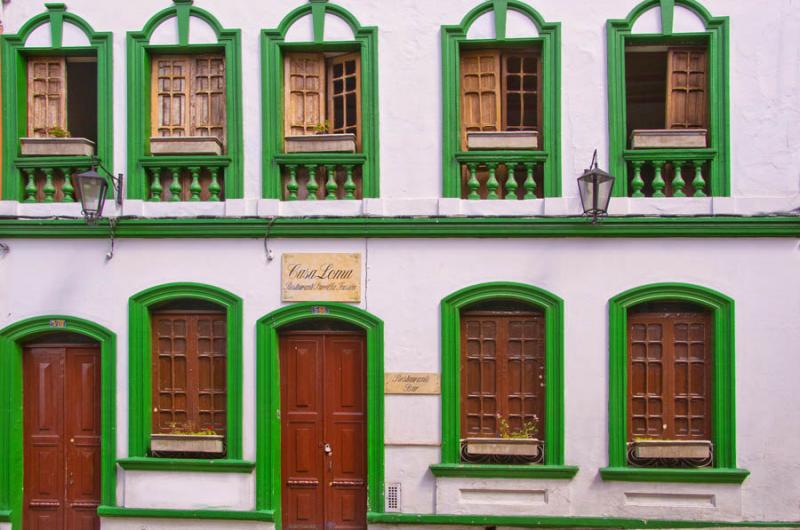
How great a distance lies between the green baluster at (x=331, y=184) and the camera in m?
7.04

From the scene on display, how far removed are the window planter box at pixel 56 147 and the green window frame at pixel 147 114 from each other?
0.53 meters

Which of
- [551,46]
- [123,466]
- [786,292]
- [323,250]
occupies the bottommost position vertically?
Answer: [123,466]

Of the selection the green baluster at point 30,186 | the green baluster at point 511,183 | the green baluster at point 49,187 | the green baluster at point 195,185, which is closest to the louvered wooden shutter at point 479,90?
the green baluster at point 511,183

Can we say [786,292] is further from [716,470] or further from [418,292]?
[418,292]

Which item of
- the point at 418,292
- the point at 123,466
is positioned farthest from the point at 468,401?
the point at 123,466

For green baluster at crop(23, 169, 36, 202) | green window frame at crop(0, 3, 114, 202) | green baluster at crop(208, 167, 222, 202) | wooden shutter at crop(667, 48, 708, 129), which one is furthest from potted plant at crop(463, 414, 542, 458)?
green baluster at crop(23, 169, 36, 202)

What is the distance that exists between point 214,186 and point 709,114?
5563 mm

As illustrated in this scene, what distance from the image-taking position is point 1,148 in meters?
7.27

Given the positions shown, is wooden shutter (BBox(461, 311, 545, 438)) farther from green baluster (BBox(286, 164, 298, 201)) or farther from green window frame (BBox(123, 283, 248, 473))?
green window frame (BBox(123, 283, 248, 473))

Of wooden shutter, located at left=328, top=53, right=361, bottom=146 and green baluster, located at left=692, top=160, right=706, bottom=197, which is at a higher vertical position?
wooden shutter, located at left=328, top=53, right=361, bottom=146

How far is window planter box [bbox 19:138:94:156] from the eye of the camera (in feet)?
23.5

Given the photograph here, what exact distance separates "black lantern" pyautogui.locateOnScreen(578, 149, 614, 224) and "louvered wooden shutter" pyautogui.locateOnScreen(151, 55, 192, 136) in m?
4.54

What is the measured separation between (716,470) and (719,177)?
3141 millimetres

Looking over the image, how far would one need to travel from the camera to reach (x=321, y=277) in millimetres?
6992
